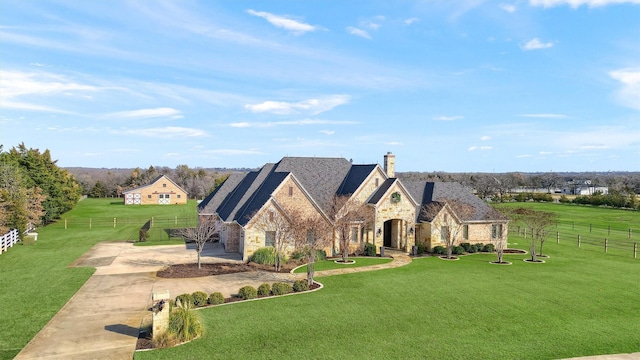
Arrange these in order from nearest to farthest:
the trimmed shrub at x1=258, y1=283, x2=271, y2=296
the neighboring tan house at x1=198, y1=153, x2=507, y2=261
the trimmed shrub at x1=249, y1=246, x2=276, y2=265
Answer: the trimmed shrub at x1=258, y1=283, x2=271, y2=296, the trimmed shrub at x1=249, y1=246, x2=276, y2=265, the neighboring tan house at x1=198, y1=153, x2=507, y2=261

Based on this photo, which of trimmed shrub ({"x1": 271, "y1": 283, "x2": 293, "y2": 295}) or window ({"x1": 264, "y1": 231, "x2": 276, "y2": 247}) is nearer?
trimmed shrub ({"x1": 271, "y1": 283, "x2": 293, "y2": 295})

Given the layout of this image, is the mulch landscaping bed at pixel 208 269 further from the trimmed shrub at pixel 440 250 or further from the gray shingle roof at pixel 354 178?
the trimmed shrub at pixel 440 250

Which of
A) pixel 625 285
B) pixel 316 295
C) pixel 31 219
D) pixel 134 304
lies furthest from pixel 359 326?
pixel 31 219

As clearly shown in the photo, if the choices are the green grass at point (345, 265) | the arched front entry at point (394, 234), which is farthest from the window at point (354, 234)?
the arched front entry at point (394, 234)

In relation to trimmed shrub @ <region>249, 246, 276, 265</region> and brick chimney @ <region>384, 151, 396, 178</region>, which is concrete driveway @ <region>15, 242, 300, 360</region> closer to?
trimmed shrub @ <region>249, 246, 276, 265</region>

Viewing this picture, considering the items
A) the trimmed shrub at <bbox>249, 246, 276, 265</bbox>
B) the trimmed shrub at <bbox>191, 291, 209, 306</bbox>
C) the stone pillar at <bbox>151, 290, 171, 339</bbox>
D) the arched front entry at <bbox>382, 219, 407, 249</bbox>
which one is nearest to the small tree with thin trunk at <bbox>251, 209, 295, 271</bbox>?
the trimmed shrub at <bbox>249, 246, 276, 265</bbox>

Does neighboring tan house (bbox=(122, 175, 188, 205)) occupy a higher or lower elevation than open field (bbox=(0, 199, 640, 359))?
higher

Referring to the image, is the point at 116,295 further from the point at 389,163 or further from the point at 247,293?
the point at 389,163
